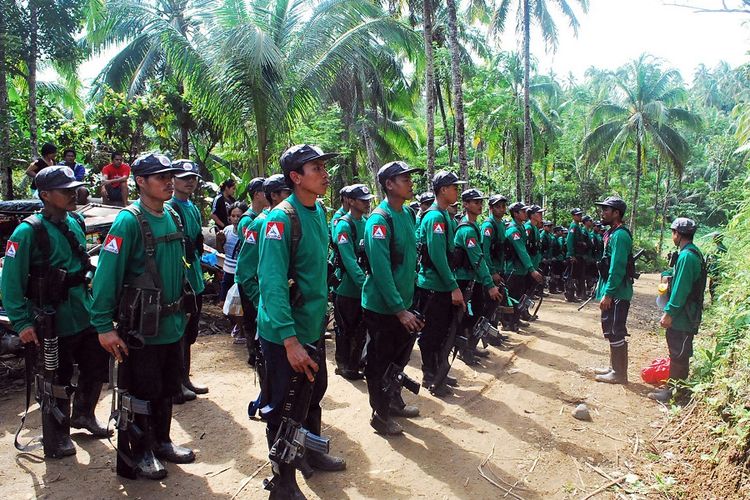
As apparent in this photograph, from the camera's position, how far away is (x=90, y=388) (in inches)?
176

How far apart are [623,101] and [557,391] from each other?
29947mm

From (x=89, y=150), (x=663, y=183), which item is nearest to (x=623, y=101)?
(x=663, y=183)

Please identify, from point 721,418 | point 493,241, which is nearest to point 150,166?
point 721,418

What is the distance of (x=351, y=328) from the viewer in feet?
20.8

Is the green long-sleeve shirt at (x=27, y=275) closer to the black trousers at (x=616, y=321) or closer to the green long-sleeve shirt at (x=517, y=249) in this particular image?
the black trousers at (x=616, y=321)

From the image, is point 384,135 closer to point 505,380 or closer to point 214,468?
point 505,380

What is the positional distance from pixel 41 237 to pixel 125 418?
57.5 inches

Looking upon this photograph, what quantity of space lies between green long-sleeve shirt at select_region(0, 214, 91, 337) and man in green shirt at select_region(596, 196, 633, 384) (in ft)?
18.0

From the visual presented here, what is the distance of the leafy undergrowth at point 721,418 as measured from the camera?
3.82m

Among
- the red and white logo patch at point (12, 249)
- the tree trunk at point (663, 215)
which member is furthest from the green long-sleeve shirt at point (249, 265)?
the tree trunk at point (663, 215)

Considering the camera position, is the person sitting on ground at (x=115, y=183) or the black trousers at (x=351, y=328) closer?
the black trousers at (x=351, y=328)

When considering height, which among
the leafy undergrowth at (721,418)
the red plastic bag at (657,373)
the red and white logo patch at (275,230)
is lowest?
the red plastic bag at (657,373)

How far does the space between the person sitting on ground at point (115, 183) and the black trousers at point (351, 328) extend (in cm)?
549

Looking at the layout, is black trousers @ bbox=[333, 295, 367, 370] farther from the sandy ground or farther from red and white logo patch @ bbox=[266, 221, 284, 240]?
red and white logo patch @ bbox=[266, 221, 284, 240]
